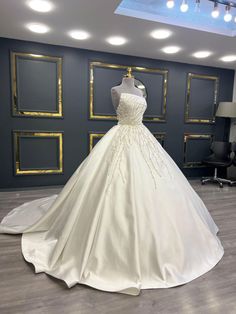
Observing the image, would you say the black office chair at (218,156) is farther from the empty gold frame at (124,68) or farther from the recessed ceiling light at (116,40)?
the recessed ceiling light at (116,40)

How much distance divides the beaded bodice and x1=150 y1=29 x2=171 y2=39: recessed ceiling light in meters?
1.27

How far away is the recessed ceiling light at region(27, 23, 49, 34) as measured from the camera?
296 cm

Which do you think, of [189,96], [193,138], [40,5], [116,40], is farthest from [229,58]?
[40,5]

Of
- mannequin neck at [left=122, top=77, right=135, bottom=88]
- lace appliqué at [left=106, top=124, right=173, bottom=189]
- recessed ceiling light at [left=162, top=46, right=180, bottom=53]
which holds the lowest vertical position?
lace appliqué at [left=106, top=124, right=173, bottom=189]

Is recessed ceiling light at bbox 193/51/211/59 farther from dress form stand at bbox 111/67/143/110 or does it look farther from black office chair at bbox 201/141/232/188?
dress form stand at bbox 111/67/143/110

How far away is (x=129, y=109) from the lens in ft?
7.23

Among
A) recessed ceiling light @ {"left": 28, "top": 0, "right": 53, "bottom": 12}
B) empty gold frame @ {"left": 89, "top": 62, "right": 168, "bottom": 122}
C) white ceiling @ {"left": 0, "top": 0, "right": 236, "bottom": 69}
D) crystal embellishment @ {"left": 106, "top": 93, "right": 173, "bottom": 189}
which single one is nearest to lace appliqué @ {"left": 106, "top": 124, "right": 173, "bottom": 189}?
crystal embellishment @ {"left": 106, "top": 93, "right": 173, "bottom": 189}

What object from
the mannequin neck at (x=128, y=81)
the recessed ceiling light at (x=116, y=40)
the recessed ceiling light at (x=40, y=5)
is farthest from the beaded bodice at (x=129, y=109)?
the recessed ceiling light at (x=116, y=40)

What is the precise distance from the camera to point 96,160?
83.7 inches

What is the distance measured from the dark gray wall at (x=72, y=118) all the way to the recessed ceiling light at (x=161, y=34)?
1.15m

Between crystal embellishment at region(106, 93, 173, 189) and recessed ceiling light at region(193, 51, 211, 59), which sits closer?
crystal embellishment at region(106, 93, 173, 189)

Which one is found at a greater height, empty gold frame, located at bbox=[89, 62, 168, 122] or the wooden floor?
empty gold frame, located at bbox=[89, 62, 168, 122]

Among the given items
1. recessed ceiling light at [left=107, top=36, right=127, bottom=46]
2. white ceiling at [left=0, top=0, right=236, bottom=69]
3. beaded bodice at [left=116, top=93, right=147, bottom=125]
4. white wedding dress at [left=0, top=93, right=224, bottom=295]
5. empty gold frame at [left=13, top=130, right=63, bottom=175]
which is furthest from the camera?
empty gold frame at [left=13, top=130, right=63, bottom=175]

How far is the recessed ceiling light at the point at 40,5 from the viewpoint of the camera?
7.65 ft
